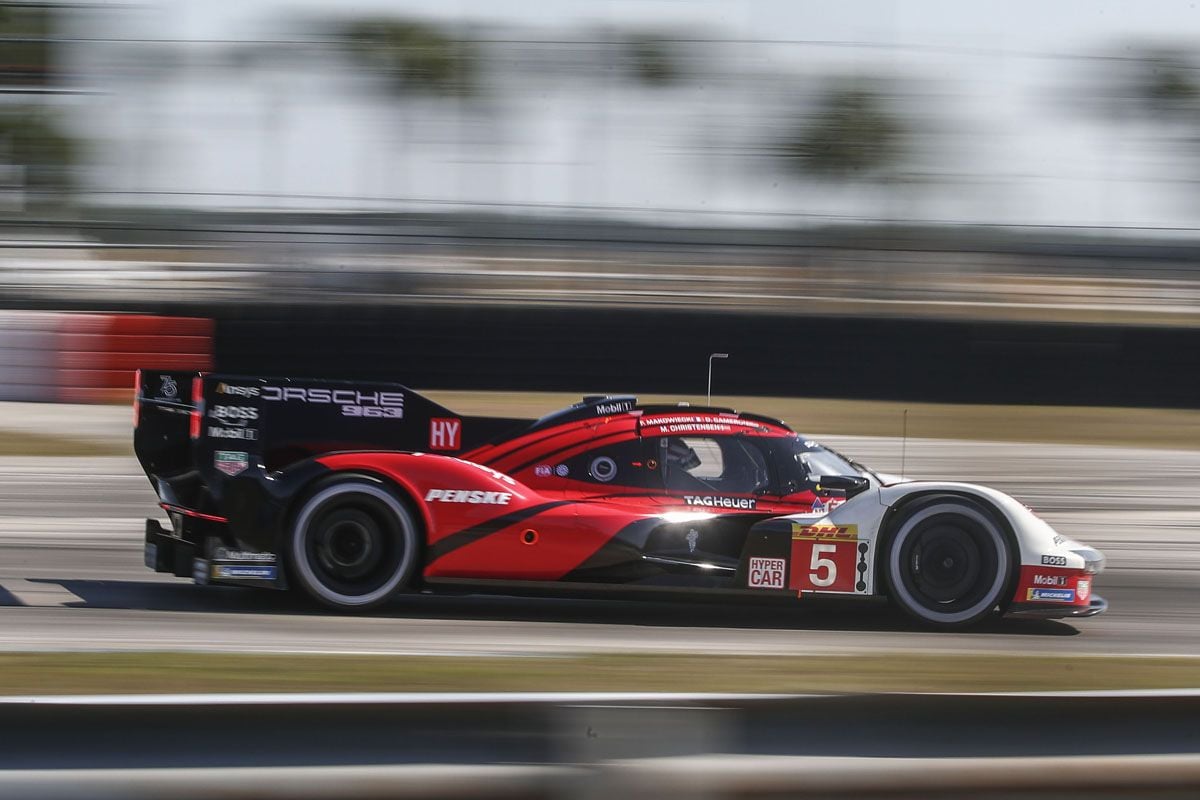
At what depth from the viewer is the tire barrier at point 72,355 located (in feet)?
50.4

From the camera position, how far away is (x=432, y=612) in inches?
274

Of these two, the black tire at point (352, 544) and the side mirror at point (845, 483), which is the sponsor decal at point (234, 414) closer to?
the black tire at point (352, 544)

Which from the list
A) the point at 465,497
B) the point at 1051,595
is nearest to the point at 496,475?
the point at 465,497

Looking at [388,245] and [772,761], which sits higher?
[388,245]

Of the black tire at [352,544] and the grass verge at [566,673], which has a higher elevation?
the black tire at [352,544]

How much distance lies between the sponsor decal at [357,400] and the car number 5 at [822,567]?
7.53ft

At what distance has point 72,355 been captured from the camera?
15.4 meters

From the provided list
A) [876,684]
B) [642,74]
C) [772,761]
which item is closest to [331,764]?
[772,761]

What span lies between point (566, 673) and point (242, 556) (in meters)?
2.03

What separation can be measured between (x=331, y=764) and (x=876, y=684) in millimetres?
3137

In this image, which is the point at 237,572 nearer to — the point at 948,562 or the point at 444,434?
the point at 444,434

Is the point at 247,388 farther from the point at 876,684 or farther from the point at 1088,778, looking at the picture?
the point at 1088,778

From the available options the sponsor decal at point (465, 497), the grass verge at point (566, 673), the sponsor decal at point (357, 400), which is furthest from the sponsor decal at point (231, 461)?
the grass verge at point (566, 673)

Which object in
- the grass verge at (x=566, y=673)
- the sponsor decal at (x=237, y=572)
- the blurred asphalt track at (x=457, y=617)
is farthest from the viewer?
the sponsor decal at (x=237, y=572)
